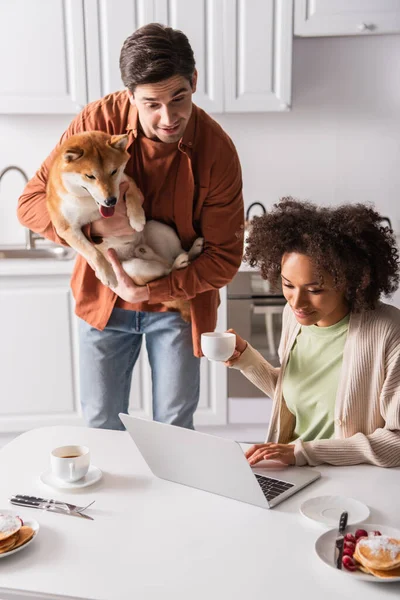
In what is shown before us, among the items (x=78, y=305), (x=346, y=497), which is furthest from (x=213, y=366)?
(x=346, y=497)

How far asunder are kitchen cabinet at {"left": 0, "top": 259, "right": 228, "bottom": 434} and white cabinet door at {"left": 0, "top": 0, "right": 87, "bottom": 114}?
2.48 feet

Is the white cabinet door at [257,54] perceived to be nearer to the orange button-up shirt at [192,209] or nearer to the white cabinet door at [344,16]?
the white cabinet door at [344,16]

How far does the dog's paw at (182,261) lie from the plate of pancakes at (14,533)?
36.3 inches

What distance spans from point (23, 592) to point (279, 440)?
31.5 inches

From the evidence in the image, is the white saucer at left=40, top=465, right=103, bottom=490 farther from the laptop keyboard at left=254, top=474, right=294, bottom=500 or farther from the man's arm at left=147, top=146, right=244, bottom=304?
the man's arm at left=147, top=146, right=244, bottom=304

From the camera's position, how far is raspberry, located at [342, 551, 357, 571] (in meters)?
0.97

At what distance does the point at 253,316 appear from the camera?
10.5ft

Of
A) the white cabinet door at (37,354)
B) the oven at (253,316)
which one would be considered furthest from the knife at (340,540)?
the white cabinet door at (37,354)

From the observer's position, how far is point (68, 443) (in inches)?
57.1

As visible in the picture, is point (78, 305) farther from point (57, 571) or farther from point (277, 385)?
point (57, 571)

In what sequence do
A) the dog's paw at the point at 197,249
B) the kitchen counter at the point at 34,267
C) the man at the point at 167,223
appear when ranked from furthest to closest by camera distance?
the kitchen counter at the point at 34,267
the dog's paw at the point at 197,249
the man at the point at 167,223

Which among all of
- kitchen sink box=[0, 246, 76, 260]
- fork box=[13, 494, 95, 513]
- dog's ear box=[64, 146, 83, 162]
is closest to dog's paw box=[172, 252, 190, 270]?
dog's ear box=[64, 146, 83, 162]

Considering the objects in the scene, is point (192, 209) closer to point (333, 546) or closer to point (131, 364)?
point (131, 364)

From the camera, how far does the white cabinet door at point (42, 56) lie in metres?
3.13
